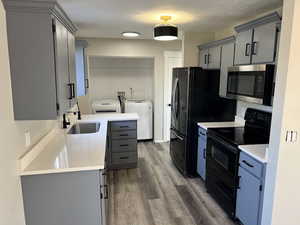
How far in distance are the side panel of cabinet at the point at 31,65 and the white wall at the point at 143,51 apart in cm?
328

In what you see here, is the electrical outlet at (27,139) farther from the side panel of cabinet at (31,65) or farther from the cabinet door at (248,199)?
the cabinet door at (248,199)

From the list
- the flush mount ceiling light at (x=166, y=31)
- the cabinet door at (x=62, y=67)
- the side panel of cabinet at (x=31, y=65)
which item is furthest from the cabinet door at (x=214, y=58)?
the side panel of cabinet at (x=31, y=65)

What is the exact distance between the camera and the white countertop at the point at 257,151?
201 centimetres

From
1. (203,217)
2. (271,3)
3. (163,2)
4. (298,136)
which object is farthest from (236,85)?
(203,217)

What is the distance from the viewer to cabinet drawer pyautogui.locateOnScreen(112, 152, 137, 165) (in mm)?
3906

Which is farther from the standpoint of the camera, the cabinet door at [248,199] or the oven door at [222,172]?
the oven door at [222,172]

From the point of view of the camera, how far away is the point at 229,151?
8.21 ft

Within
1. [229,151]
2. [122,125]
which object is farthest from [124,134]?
[229,151]

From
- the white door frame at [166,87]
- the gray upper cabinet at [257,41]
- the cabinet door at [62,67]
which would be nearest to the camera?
the cabinet door at [62,67]

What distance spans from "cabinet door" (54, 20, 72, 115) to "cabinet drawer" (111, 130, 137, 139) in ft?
5.88

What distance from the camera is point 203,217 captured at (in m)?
2.60

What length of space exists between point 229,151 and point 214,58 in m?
1.61

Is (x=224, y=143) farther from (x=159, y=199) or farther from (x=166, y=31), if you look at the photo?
(x=166, y=31)

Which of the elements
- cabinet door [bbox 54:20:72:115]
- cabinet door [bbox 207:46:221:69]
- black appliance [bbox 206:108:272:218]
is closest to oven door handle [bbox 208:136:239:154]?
black appliance [bbox 206:108:272:218]
